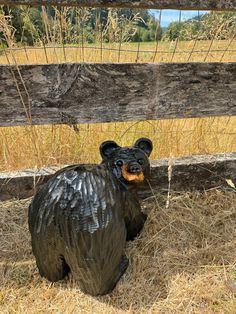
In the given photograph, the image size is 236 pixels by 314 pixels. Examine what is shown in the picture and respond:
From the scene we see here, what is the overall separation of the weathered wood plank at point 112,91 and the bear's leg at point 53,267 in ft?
1.92

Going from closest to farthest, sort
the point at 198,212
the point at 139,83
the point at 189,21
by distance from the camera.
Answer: the point at 139,83 < the point at 198,212 < the point at 189,21

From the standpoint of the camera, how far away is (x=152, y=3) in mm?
1348

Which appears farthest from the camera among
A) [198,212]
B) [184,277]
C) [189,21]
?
[189,21]

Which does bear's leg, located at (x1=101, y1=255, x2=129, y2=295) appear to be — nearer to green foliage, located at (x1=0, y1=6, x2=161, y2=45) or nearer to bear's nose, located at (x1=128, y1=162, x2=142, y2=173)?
bear's nose, located at (x1=128, y1=162, x2=142, y2=173)

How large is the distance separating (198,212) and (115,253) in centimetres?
65

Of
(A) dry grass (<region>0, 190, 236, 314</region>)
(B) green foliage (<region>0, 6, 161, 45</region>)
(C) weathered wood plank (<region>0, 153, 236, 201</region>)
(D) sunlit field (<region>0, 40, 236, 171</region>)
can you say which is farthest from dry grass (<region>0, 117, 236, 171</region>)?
(B) green foliage (<region>0, 6, 161, 45</region>)

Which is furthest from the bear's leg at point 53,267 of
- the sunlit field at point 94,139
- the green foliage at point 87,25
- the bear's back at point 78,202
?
the green foliage at point 87,25

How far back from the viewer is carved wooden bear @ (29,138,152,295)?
1217 millimetres

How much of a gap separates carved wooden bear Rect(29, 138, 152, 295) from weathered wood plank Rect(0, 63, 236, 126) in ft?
1.02

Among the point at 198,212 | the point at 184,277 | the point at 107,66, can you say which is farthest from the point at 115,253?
the point at 107,66

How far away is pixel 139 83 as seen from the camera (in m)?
1.58

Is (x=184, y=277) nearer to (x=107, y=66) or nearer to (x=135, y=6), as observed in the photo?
(x=107, y=66)

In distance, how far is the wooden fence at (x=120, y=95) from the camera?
1.48 metres

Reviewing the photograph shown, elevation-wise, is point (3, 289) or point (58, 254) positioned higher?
point (58, 254)
